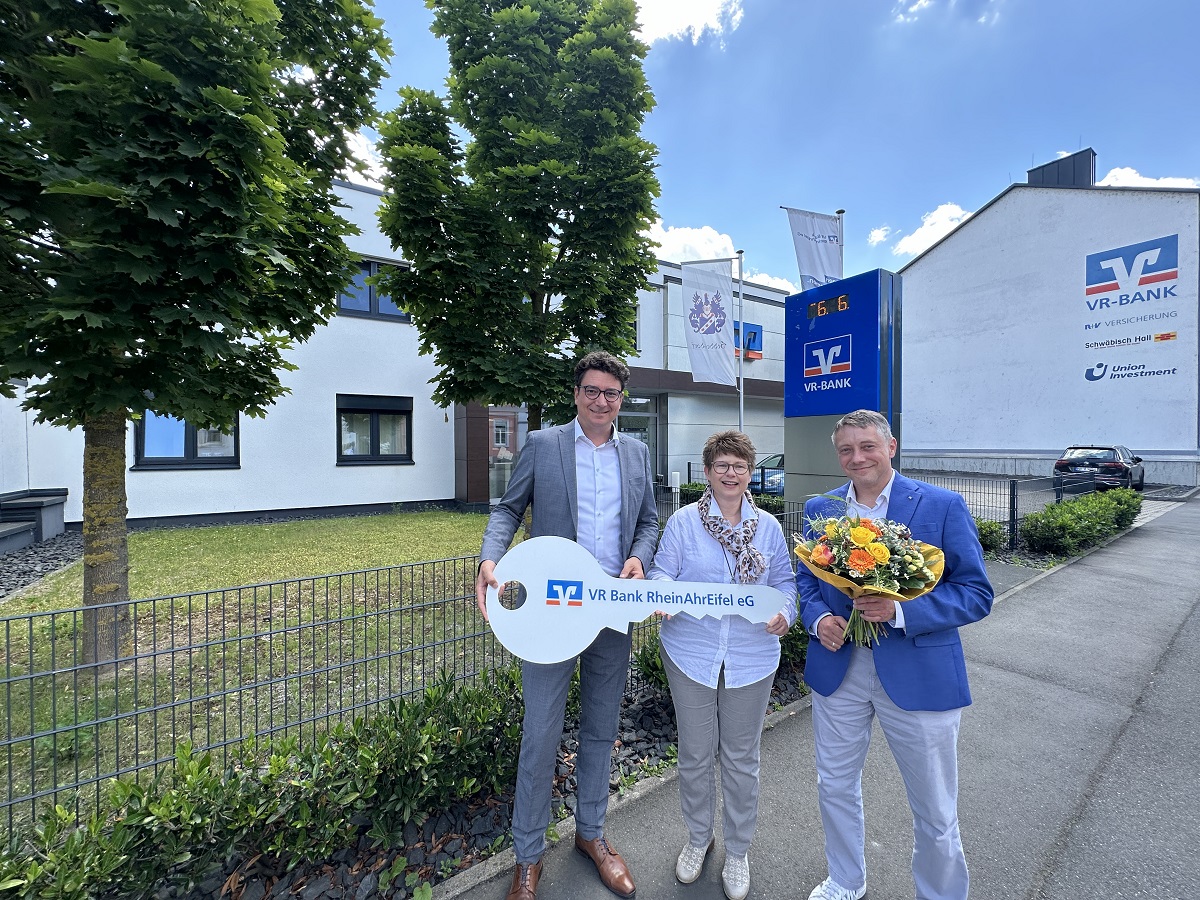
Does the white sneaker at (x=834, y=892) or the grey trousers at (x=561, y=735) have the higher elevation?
the grey trousers at (x=561, y=735)

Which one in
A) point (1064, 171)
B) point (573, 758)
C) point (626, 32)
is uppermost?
point (1064, 171)

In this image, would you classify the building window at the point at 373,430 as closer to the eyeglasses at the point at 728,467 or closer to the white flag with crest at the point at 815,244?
the white flag with crest at the point at 815,244

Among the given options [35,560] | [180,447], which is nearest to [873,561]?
[35,560]

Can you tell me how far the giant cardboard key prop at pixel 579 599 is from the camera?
2.11 metres

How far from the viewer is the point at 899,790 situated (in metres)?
2.82

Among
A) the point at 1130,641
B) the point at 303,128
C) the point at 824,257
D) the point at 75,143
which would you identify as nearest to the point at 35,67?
the point at 75,143

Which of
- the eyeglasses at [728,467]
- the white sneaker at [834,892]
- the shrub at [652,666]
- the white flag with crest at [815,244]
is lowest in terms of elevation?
the white sneaker at [834,892]

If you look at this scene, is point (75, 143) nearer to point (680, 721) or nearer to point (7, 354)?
point (7, 354)

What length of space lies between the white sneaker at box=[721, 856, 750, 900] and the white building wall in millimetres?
26683

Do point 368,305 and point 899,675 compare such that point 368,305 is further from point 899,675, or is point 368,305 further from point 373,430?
point 899,675

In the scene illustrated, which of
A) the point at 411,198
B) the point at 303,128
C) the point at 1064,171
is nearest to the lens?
the point at 303,128

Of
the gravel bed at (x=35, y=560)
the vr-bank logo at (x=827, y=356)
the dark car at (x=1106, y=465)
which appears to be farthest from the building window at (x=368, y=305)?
the dark car at (x=1106, y=465)

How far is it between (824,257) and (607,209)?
7912 millimetres

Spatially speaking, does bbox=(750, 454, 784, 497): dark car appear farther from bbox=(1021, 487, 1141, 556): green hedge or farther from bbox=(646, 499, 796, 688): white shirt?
bbox=(646, 499, 796, 688): white shirt
